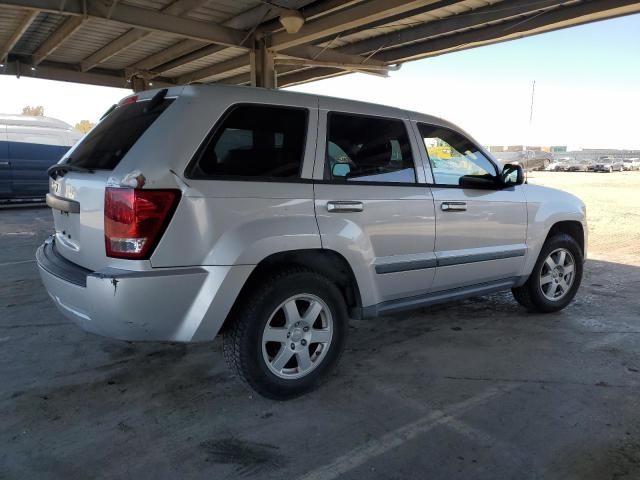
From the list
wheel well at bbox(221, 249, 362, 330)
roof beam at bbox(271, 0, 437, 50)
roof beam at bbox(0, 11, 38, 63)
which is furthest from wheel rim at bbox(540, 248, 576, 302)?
roof beam at bbox(0, 11, 38, 63)

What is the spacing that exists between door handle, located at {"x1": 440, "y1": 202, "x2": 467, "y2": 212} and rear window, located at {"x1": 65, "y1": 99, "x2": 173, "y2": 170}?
212cm

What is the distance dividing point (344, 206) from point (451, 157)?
1.37 m

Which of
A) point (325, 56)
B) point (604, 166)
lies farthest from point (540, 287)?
point (604, 166)

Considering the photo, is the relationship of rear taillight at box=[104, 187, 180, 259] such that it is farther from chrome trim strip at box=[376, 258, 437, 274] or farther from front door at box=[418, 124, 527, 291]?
front door at box=[418, 124, 527, 291]

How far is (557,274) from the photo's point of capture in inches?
194

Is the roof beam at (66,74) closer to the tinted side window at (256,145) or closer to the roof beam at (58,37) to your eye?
the roof beam at (58,37)

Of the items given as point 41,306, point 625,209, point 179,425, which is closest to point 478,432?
point 179,425

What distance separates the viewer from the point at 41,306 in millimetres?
5055

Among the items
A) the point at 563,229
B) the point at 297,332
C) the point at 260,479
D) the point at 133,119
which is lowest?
the point at 260,479

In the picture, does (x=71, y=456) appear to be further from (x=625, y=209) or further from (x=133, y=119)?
(x=625, y=209)

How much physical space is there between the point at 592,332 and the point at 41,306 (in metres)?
5.33

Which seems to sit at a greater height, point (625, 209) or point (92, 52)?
point (92, 52)

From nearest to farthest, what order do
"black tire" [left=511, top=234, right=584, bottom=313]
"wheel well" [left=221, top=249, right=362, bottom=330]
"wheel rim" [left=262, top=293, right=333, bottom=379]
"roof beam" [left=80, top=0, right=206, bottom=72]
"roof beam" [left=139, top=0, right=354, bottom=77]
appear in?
"wheel well" [left=221, top=249, right=362, bottom=330]
"wheel rim" [left=262, top=293, right=333, bottom=379]
"black tire" [left=511, top=234, right=584, bottom=313]
"roof beam" [left=139, top=0, right=354, bottom=77]
"roof beam" [left=80, top=0, right=206, bottom=72]

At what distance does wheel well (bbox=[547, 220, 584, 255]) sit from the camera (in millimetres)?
4935
